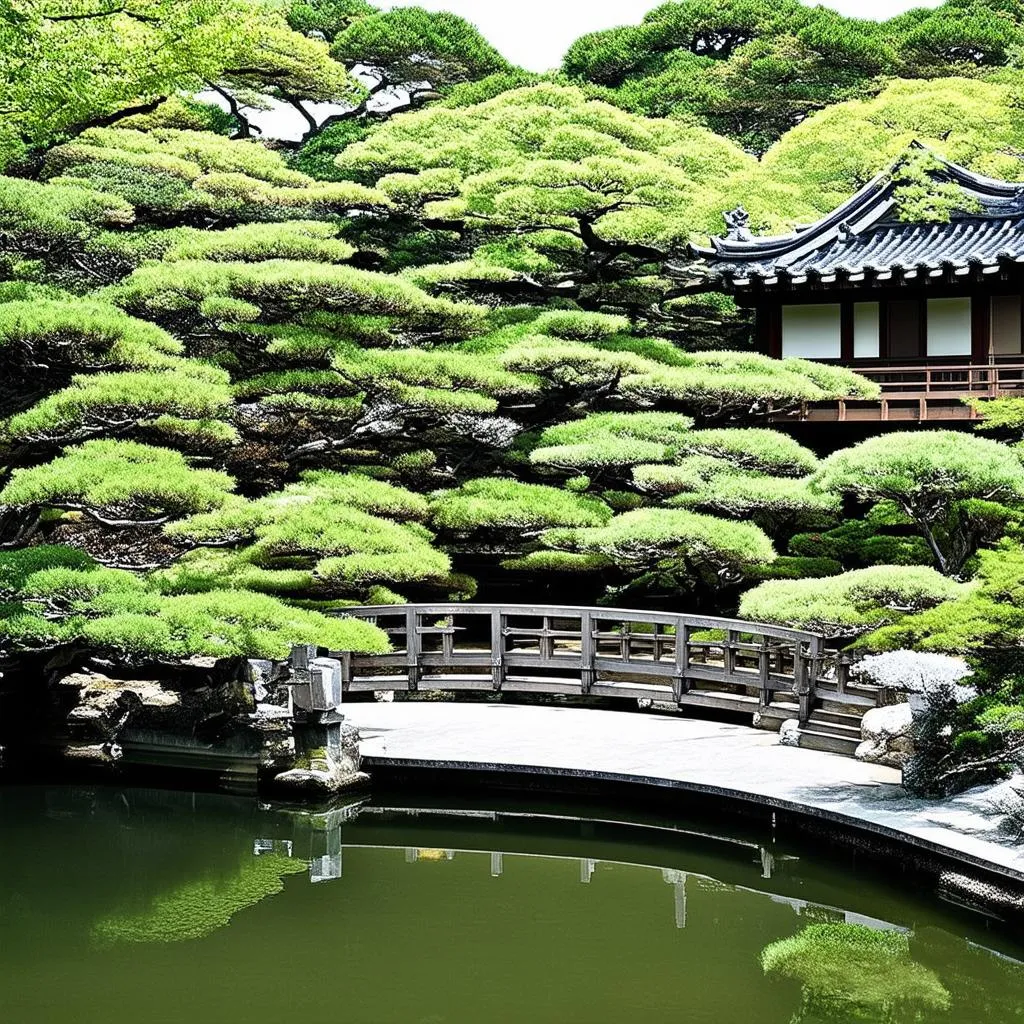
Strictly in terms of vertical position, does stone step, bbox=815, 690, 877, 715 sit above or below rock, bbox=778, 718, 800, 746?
Result: above

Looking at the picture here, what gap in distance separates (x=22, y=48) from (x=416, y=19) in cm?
1906

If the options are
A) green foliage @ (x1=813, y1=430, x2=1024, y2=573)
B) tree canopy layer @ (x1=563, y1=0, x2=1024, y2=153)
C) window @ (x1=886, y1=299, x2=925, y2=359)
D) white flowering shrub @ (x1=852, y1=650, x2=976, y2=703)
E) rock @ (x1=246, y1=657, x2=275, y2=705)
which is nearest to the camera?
white flowering shrub @ (x1=852, y1=650, x2=976, y2=703)

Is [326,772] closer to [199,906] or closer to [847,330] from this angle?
[199,906]

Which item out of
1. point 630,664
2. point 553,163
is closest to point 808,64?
point 553,163

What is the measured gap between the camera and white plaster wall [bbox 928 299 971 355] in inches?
680

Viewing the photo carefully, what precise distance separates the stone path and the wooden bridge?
23 cm

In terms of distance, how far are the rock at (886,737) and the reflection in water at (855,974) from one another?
221cm

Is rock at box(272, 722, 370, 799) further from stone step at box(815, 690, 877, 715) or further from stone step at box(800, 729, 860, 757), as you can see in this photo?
stone step at box(815, 690, 877, 715)

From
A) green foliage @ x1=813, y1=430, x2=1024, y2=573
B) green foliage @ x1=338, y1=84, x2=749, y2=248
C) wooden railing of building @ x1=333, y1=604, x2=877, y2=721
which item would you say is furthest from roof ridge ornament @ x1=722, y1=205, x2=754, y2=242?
green foliage @ x1=813, y1=430, x2=1024, y2=573

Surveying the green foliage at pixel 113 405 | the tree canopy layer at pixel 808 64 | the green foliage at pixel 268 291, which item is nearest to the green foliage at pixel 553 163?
the green foliage at pixel 268 291

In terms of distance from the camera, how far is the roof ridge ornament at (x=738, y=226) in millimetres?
17203

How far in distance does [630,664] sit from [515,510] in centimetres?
210

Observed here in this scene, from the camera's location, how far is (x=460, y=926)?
7.44 metres

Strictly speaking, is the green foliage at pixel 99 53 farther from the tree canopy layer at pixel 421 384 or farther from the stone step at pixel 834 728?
the stone step at pixel 834 728
